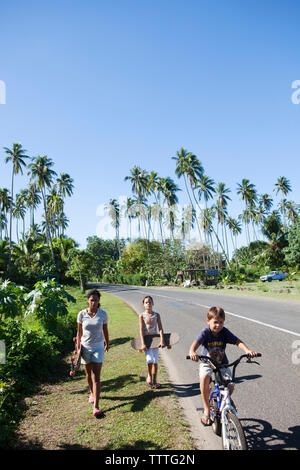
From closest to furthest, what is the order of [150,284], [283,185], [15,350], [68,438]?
[68,438]
[15,350]
[150,284]
[283,185]

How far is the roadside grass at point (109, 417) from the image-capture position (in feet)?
11.6

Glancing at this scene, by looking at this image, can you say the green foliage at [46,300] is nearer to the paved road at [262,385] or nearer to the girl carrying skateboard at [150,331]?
the girl carrying skateboard at [150,331]

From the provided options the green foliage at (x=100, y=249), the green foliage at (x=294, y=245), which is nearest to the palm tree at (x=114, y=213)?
the green foliage at (x=100, y=249)

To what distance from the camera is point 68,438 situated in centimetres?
374

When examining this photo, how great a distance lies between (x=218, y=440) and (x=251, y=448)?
14.8 inches

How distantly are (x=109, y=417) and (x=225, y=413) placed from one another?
75.9 inches

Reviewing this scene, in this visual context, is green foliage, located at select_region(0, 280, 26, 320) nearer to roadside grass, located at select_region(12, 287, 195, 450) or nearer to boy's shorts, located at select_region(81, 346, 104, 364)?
roadside grass, located at select_region(12, 287, 195, 450)

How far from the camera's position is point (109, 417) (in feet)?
13.7

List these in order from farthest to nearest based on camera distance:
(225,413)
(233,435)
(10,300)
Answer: (10,300) < (225,413) < (233,435)

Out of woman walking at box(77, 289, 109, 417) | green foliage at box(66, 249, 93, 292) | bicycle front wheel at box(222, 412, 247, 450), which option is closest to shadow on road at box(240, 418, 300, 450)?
bicycle front wheel at box(222, 412, 247, 450)

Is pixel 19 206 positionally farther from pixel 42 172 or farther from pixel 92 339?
pixel 92 339

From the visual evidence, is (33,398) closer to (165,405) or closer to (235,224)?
(165,405)

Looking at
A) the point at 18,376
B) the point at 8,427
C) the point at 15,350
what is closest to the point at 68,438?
the point at 8,427

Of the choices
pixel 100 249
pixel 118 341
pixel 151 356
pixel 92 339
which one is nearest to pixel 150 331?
pixel 151 356
